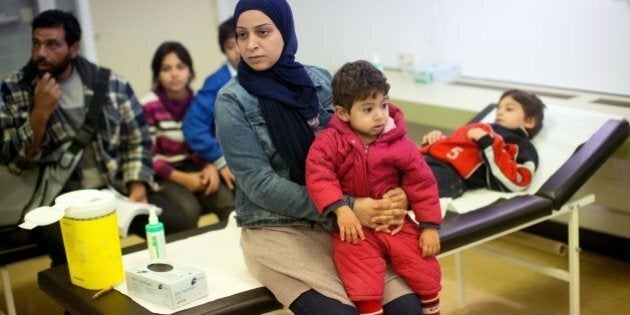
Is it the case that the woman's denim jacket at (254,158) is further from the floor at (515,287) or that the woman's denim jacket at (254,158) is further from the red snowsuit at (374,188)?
the floor at (515,287)

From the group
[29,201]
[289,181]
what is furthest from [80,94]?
[289,181]

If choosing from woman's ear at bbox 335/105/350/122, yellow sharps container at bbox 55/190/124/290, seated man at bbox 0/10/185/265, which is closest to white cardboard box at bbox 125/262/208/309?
yellow sharps container at bbox 55/190/124/290

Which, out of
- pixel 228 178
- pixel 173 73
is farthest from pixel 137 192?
pixel 173 73

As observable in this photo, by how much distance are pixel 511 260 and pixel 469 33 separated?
1.31m

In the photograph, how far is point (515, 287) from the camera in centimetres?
295

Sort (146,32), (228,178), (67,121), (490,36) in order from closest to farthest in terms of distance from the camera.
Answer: (67,121), (228,178), (490,36), (146,32)

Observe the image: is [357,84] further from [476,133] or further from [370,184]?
[476,133]

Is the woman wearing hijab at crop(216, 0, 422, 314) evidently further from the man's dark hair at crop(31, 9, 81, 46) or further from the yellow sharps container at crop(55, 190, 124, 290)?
the man's dark hair at crop(31, 9, 81, 46)

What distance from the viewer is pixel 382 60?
151 inches

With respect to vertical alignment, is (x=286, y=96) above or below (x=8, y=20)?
below

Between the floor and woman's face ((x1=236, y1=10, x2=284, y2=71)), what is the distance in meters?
1.30

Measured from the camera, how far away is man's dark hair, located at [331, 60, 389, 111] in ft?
5.78

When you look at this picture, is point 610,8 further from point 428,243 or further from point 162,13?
point 162,13

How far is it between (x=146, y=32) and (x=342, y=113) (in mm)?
2451
